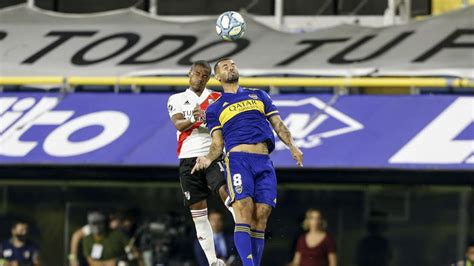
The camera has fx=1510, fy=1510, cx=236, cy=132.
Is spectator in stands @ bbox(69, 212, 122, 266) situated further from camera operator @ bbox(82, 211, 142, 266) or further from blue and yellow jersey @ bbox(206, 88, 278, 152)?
blue and yellow jersey @ bbox(206, 88, 278, 152)

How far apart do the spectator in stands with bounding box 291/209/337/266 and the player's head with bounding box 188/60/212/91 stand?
4.98m

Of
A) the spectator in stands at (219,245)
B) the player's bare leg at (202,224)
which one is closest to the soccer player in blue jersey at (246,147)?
the player's bare leg at (202,224)

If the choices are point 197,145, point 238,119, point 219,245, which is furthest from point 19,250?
point 238,119

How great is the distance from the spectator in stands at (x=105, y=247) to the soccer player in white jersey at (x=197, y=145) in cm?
574

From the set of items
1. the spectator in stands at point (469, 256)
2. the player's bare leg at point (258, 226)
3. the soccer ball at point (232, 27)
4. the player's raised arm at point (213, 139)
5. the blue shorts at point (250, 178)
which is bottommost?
the spectator in stands at point (469, 256)

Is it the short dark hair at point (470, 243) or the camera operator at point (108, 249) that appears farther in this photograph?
the camera operator at point (108, 249)

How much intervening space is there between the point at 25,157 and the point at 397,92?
5292mm

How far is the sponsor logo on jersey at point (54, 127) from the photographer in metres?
20.0

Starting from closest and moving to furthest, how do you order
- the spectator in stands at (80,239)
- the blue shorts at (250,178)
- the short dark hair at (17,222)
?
the blue shorts at (250,178) → the spectator in stands at (80,239) → the short dark hair at (17,222)

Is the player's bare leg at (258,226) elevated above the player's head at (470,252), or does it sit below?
above

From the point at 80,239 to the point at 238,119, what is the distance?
24.0ft

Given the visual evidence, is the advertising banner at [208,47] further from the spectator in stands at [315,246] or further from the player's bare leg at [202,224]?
the player's bare leg at [202,224]

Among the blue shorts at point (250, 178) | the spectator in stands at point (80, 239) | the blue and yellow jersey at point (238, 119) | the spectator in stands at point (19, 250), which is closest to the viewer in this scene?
the blue shorts at point (250, 178)

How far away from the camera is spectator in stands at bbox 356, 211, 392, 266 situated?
20.5 meters
